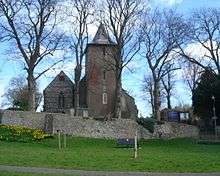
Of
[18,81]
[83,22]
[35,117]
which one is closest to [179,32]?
[83,22]

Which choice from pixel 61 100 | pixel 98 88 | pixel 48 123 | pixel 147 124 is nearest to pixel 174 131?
pixel 147 124

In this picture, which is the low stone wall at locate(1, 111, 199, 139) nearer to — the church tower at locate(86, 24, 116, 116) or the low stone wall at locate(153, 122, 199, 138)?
the low stone wall at locate(153, 122, 199, 138)

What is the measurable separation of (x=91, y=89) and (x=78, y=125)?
28.6m

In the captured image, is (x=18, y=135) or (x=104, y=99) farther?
(x=104, y=99)

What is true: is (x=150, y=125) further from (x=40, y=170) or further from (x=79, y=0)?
(x=40, y=170)

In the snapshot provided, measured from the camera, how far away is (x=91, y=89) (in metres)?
76.1

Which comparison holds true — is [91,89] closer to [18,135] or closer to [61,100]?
[61,100]

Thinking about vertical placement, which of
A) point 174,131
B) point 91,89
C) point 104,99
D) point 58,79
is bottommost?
point 174,131

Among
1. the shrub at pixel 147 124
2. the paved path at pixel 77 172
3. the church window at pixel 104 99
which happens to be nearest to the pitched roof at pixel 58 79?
the church window at pixel 104 99

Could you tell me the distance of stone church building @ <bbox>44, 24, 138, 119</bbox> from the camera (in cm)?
7425

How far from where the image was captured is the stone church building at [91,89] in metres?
74.2

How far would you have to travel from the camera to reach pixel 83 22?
54.5 metres

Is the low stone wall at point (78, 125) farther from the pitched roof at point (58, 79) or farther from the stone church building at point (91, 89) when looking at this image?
the pitched roof at point (58, 79)

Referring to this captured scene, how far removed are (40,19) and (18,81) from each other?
1693 inches
